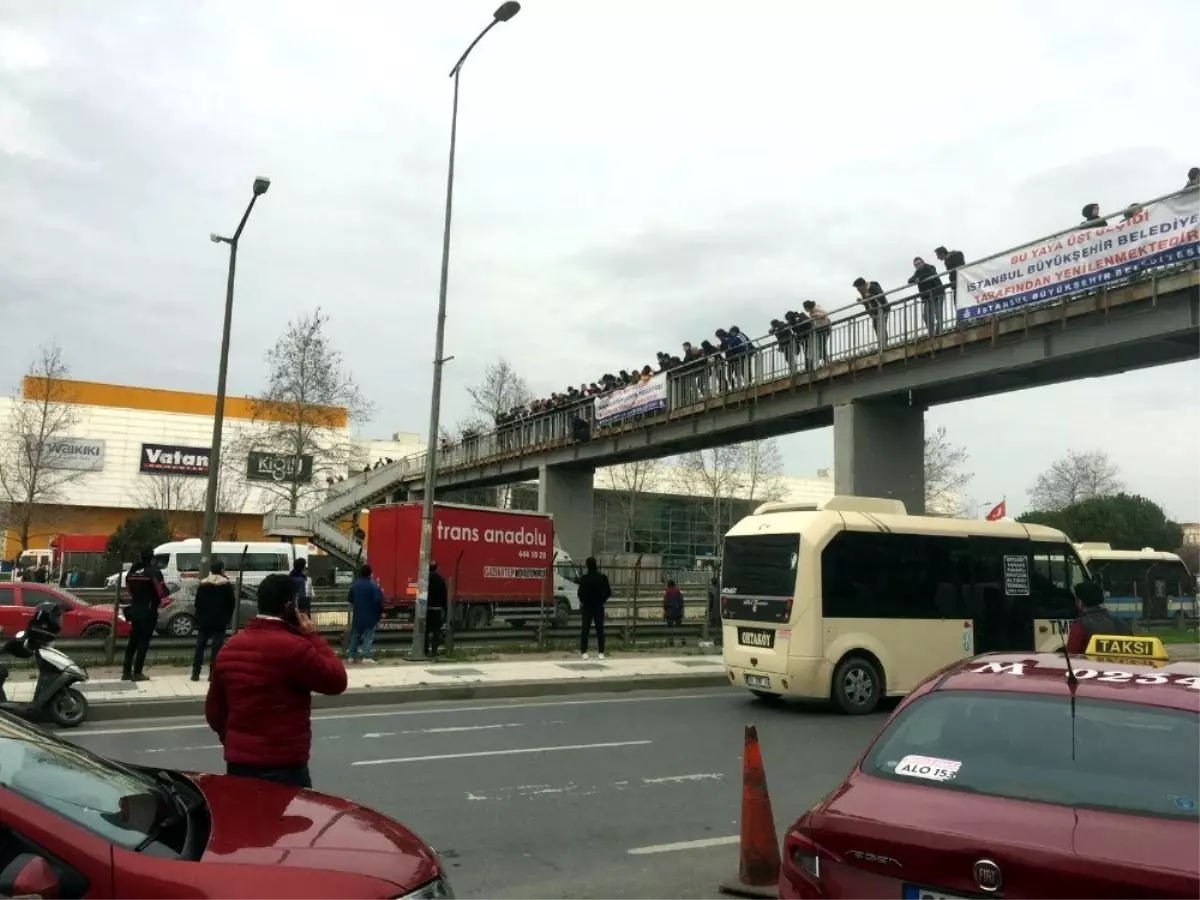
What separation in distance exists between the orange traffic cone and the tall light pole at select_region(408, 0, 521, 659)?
12.5 metres

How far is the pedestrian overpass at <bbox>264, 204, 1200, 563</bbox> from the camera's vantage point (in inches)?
723

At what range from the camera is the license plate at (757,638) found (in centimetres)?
1310

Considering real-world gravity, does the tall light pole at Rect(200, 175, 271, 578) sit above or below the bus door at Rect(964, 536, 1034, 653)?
above

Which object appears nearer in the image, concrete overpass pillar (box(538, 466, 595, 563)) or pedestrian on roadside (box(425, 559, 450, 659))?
pedestrian on roadside (box(425, 559, 450, 659))

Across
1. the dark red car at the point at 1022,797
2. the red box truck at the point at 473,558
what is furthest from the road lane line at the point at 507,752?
the red box truck at the point at 473,558

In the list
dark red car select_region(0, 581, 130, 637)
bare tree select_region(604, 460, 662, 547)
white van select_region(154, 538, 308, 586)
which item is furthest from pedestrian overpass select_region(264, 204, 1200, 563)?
bare tree select_region(604, 460, 662, 547)

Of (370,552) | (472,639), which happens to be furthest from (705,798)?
(370,552)

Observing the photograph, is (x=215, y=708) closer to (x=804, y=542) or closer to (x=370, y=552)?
(x=804, y=542)

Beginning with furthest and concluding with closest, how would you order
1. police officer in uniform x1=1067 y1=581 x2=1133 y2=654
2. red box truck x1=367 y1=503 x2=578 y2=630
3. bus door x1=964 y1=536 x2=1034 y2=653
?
red box truck x1=367 y1=503 x2=578 y2=630 → bus door x1=964 y1=536 x2=1034 y2=653 → police officer in uniform x1=1067 y1=581 x2=1133 y2=654

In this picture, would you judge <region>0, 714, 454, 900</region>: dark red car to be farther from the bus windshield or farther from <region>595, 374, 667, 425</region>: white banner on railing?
<region>595, 374, 667, 425</region>: white banner on railing

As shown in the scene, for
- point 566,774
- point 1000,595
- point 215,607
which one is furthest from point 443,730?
point 1000,595

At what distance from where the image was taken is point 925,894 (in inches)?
126

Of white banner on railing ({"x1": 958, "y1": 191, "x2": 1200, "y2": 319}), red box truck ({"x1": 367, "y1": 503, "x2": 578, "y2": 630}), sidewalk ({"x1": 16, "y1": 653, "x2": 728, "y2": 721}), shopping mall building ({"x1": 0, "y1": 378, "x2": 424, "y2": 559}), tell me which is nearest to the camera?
sidewalk ({"x1": 16, "y1": 653, "x2": 728, "y2": 721})

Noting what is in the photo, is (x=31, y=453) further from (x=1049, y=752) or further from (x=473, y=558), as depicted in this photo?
(x=1049, y=752)
